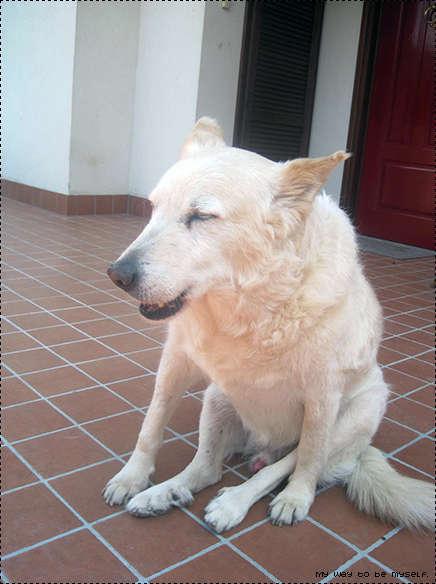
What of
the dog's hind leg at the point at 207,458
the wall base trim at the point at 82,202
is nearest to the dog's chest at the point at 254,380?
the dog's hind leg at the point at 207,458

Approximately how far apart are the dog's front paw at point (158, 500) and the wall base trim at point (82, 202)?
5050 mm

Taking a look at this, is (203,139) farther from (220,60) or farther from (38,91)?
(38,91)

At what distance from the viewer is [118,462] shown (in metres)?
1.97

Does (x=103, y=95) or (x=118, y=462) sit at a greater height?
(x=103, y=95)

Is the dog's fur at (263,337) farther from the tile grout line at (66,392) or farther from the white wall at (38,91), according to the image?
the white wall at (38,91)

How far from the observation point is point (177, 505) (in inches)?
68.5

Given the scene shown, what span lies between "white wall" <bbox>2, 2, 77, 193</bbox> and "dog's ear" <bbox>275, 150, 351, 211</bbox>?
17.7ft

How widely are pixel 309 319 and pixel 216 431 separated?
57cm

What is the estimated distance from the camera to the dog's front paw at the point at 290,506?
171 cm

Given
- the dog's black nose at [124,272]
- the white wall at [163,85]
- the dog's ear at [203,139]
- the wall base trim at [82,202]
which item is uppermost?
the white wall at [163,85]

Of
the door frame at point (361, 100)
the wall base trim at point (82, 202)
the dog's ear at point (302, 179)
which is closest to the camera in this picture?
the dog's ear at point (302, 179)

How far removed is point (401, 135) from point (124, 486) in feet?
18.6

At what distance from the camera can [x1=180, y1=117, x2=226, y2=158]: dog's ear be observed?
170 cm

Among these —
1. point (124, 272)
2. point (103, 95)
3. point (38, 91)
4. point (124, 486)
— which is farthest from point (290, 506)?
point (38, 91)
